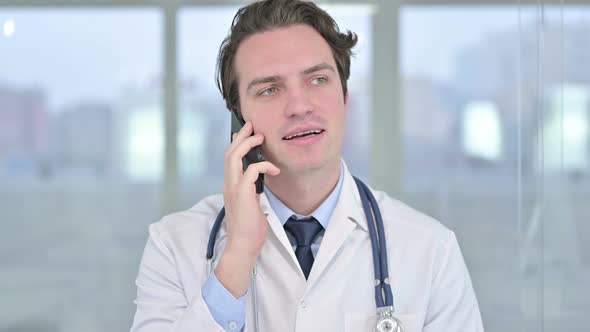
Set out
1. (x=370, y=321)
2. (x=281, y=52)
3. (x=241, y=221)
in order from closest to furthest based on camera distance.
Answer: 1. (x=241, y=221)
2. (x=370, y=321)
3. (x=281, y=52)

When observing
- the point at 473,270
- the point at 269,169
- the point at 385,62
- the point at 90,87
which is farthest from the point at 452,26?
the point at 269,169

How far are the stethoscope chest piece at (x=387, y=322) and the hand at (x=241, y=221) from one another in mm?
308

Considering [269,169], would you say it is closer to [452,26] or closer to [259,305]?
[259,305]

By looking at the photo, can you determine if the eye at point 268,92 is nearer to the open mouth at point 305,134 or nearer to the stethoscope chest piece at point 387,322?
the open mouth at point 305,134

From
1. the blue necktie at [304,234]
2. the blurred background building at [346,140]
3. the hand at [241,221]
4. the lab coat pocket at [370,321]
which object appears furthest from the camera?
the blurred background building at [346,140]

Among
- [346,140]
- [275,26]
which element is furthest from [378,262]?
[346,140]

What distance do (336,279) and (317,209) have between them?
19 centimetres

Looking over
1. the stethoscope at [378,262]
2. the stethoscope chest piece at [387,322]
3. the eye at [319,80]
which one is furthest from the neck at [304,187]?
the stethoscope chest piece at [387,322]

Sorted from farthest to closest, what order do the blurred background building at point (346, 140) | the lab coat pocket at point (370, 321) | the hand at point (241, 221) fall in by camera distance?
the blurred background building at point (346, 140) → the lab coat pocket at point (370, 321) → the hand at point (241, 221)

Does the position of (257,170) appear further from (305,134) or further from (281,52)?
(281,52)

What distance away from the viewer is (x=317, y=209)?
5.83ft

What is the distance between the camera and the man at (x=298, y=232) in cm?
165

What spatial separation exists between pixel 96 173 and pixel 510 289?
2.05 metres

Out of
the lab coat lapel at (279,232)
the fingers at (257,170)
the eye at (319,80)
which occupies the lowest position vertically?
the lab coat lapel at (279,232)
